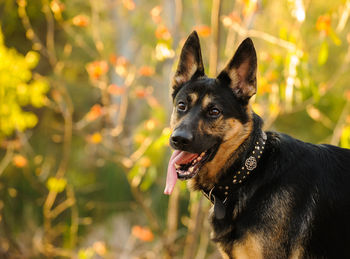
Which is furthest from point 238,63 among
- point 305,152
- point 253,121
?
point 305,152

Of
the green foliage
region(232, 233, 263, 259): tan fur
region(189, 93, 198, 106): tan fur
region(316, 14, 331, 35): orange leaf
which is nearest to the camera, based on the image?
region(232, 233, 263, 259): tan fur

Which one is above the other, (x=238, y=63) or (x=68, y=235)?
(x=238, y=63)

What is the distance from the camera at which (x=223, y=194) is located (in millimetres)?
2869

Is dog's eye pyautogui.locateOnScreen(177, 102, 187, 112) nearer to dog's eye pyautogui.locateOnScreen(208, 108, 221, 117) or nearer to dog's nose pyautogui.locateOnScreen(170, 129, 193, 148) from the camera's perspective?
dog's eye pyautogui.locateOnScreen(208, 108, 221, 117)

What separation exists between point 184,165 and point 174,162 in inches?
3.1

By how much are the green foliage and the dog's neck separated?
349cm

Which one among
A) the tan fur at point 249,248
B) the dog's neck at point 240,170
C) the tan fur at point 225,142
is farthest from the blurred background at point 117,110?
the tan fur at point 249,248

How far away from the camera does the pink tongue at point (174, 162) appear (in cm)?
279

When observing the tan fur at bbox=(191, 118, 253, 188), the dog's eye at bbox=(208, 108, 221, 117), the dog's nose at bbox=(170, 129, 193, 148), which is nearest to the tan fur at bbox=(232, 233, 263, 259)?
the tan fur at bbox=(191, 118, 253, 188)

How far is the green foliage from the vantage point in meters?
5.59

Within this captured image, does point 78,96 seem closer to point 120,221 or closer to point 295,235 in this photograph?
point 120,221

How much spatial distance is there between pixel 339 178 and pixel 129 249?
4.24 metres

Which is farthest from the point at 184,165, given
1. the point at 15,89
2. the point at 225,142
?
the point at 15,89

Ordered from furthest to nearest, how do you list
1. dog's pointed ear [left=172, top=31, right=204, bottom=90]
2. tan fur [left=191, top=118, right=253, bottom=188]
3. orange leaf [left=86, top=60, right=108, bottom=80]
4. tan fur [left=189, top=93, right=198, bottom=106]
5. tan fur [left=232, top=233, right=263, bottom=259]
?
orange leaf [left=86, top=60, right=108, bottom=80] → dog's pointed ear [left=172, top=31, right=204, bottom=90] → tan fur [left=189, top=93, right=198, bottom=106] → tan fur [left=191, top=118, right=253, bottom=188] → tan fur [left=232, top=233, right=263, bottom=259]
